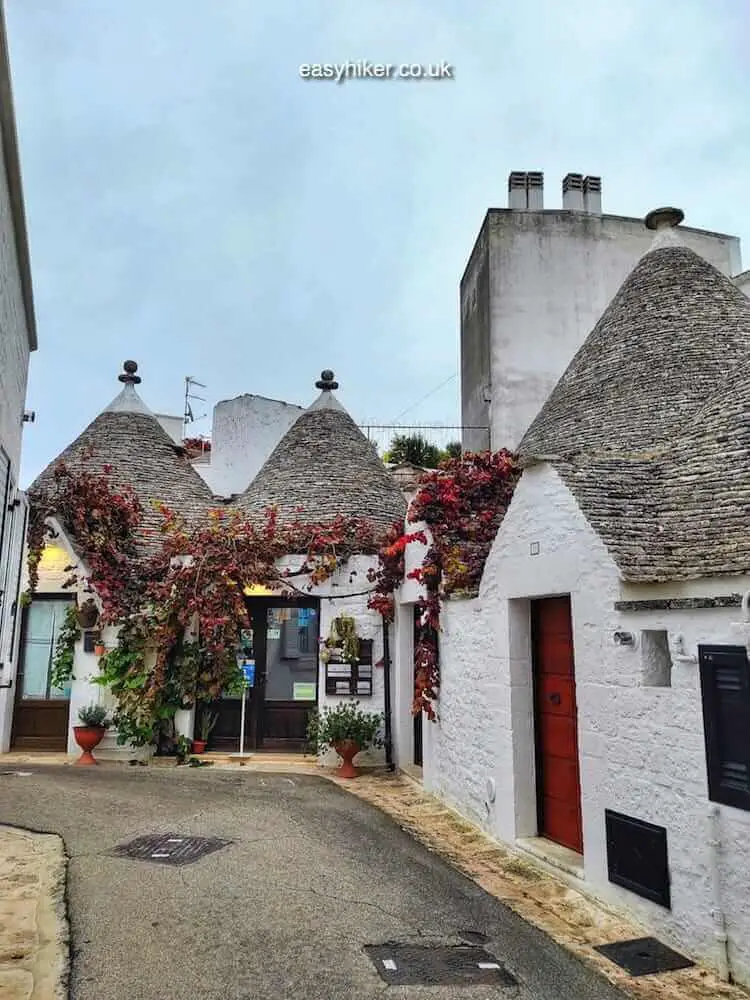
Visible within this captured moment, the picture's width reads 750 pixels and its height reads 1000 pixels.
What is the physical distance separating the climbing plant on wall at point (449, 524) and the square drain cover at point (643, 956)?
172 inches

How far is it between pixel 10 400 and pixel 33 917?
3.63 metres

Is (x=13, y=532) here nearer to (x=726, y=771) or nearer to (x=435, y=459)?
(x=726, y=771)

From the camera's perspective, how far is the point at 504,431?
55.6ft

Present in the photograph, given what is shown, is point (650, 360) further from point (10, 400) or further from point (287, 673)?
point (10, 400)

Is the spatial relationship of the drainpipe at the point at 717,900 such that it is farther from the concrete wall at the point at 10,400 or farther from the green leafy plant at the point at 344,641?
the green leafy plant at the point at 344,641

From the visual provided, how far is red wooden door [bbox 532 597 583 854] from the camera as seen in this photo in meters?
6.71

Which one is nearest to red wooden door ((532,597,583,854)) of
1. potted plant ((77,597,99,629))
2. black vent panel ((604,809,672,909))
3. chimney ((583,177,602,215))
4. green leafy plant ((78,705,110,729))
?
black vent panel ((604,809,672,909))

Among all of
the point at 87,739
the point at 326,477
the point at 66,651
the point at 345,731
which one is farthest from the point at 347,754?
the point at 326,477

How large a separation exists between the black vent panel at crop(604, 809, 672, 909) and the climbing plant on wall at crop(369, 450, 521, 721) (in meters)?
3.71

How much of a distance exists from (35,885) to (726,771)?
5.17 metres

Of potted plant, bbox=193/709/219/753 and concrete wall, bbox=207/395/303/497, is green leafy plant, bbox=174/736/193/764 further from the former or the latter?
concrete wall, bbox=207/395/303/497

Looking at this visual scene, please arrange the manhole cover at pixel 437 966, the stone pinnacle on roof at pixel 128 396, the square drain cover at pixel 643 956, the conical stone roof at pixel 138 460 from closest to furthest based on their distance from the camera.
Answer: the manhole cover at pixel 437 966
the square drain cover at pixel 643 956
the conical stone roof at pixel 138 460
the stone pinnacle on roof at pixel 128 396

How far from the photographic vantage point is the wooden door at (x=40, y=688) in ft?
39.9

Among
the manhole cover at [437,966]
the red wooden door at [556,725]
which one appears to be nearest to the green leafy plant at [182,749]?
the red wooden door at [556,725]
